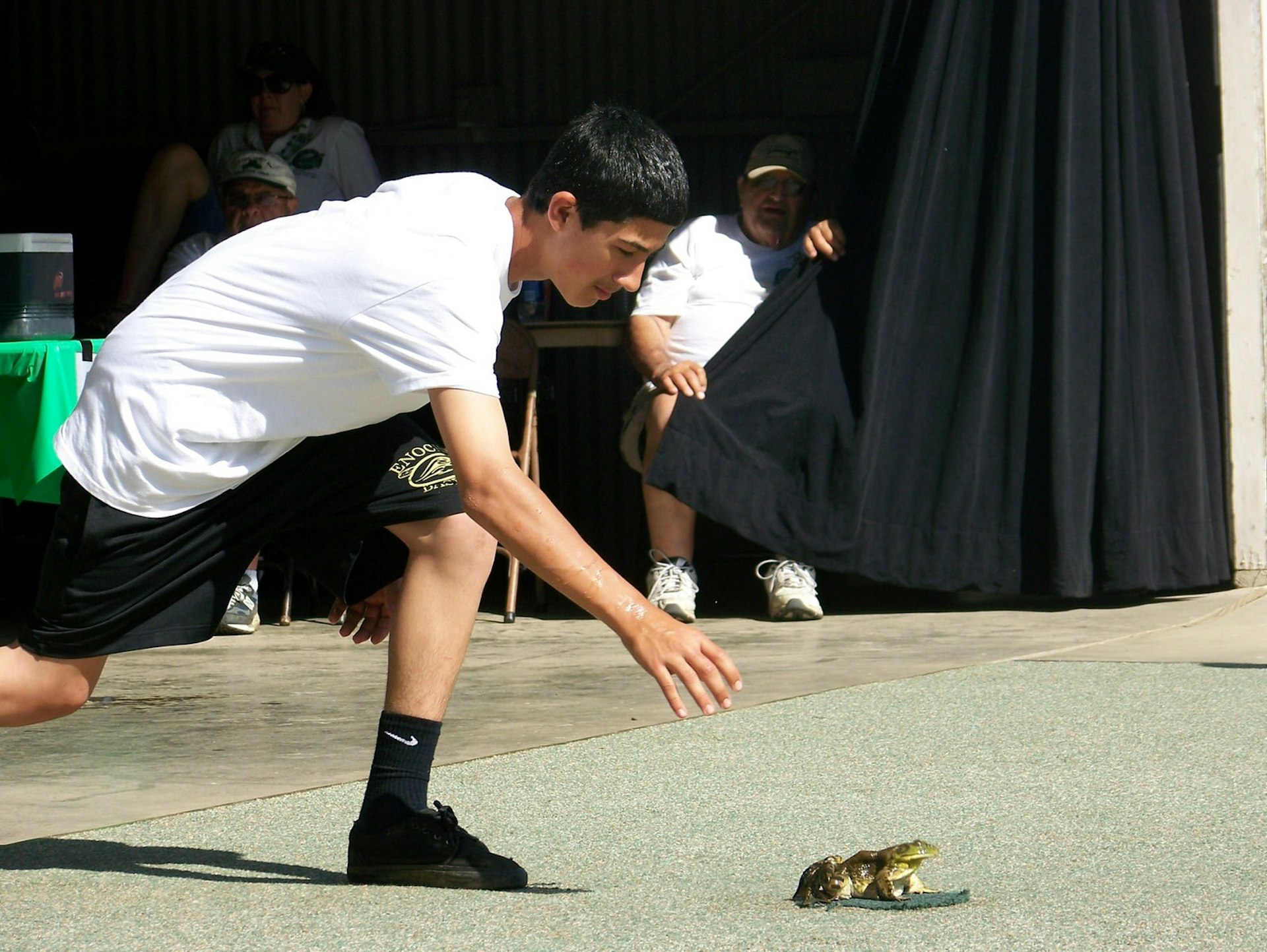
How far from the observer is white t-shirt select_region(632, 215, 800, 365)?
643 centimetres

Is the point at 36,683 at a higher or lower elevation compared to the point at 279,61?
lower

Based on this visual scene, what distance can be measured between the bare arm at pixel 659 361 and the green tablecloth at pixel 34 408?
1.89 meters

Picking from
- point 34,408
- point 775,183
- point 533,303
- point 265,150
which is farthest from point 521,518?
point 533,303

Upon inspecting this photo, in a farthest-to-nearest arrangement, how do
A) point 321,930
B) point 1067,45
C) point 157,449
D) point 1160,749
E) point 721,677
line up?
point 1067,45 < point 1160,749 < point 157,449 < point 321,930 < point 721,677

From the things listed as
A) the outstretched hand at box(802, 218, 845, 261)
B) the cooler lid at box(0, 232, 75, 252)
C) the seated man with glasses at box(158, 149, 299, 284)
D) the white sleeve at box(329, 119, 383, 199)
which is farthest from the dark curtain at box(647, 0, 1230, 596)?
the cooler lid at box(0, 232, 75, 252)

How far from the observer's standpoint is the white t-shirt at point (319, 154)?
6.86 metres

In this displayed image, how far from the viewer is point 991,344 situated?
5.95 metres

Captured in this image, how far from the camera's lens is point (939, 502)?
19.8 ft

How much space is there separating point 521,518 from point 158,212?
4539 mm

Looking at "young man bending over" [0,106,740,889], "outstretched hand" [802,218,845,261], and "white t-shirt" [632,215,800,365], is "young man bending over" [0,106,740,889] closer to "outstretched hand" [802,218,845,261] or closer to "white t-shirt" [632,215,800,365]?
"outstretched hand" [802,218,845,261]

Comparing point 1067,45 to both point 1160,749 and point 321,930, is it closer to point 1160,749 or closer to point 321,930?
point 1160,749

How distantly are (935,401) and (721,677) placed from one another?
382 cm

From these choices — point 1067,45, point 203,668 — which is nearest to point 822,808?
point 203,668

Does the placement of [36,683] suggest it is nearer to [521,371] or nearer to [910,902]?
[910,902]
